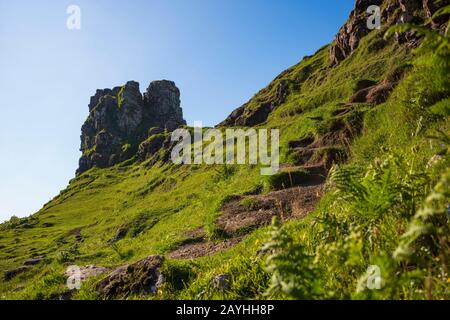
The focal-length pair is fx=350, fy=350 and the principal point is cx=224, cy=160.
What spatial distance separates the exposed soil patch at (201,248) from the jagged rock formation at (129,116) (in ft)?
511

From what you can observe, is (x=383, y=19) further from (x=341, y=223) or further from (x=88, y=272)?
(x=341, y=223)

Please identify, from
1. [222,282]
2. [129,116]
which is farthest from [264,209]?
A: [129,116]

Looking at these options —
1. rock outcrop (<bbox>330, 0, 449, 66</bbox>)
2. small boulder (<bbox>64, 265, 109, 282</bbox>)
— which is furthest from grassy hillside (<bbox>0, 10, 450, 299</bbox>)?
rock outcrop (<bbox>330, 0, 449, 66</bbox>)

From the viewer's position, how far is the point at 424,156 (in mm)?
7387

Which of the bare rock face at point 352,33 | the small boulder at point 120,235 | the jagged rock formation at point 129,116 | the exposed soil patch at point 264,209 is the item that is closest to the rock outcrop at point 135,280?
the exposed soil patch at point 264,209

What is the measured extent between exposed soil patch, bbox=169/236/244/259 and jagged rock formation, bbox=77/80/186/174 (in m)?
156

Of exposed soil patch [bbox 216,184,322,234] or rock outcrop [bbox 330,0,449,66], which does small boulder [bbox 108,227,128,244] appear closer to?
exposed soil patch [bbox 216,184,322,234]

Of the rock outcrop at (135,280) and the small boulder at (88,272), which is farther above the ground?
the rock outcrop at (135,280)

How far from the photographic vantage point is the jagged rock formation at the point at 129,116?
173250mm

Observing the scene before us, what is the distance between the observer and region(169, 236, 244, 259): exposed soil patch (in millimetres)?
14055

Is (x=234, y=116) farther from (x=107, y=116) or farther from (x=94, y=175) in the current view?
(x=107, y=116)

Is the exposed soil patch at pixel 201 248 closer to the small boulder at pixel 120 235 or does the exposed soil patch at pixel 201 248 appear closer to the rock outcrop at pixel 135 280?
the rock outcrop at pixel 135 280
